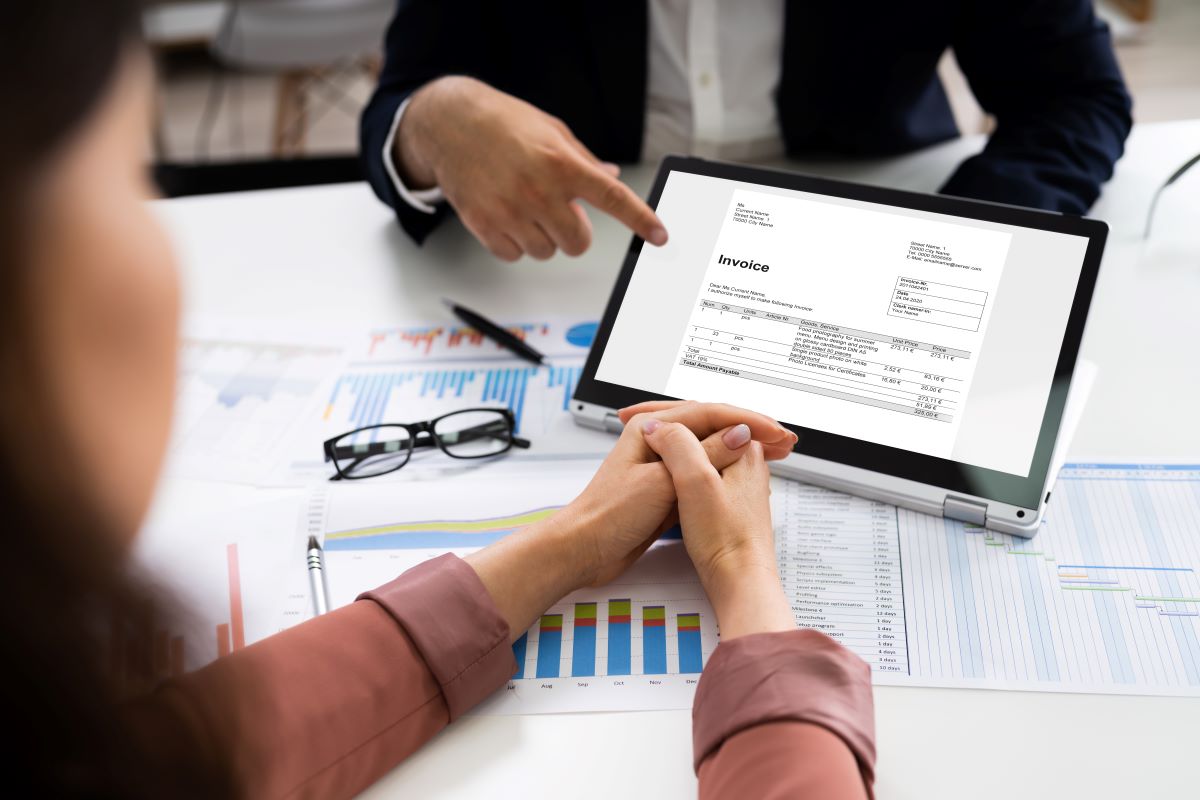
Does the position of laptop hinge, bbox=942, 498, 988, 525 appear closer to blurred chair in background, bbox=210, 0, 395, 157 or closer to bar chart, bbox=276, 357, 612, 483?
bar chart, bbox=276, 357, 612, 483

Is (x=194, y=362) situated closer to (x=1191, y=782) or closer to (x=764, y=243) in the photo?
(x=764, y=243)

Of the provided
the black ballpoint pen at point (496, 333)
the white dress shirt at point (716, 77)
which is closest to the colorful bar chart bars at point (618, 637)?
the black ballpoint pen at point (496, 333)

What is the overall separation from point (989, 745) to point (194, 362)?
900 mm

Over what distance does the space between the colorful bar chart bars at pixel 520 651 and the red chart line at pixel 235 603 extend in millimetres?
215

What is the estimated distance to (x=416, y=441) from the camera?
0.96 meters

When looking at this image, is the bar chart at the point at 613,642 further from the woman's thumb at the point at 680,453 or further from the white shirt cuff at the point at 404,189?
the white shirt cuff at the point at 404,189

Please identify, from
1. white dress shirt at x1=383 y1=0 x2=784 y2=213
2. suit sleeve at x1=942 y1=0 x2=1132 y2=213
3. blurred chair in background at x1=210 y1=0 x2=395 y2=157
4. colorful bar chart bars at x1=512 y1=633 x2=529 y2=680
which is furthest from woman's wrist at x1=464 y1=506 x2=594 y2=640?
blurred chair in background at x1=210 y1=0 x2=395 y2=157

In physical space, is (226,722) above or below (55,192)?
below

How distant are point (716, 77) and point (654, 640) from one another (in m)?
0.93

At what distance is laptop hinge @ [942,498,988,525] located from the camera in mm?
803

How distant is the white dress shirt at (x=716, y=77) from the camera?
1.38m

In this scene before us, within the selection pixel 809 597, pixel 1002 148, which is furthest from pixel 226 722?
pixel 1002 148

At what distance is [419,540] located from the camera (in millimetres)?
854

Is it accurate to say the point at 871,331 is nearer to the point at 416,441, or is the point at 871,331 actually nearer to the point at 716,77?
the point at 416,441
